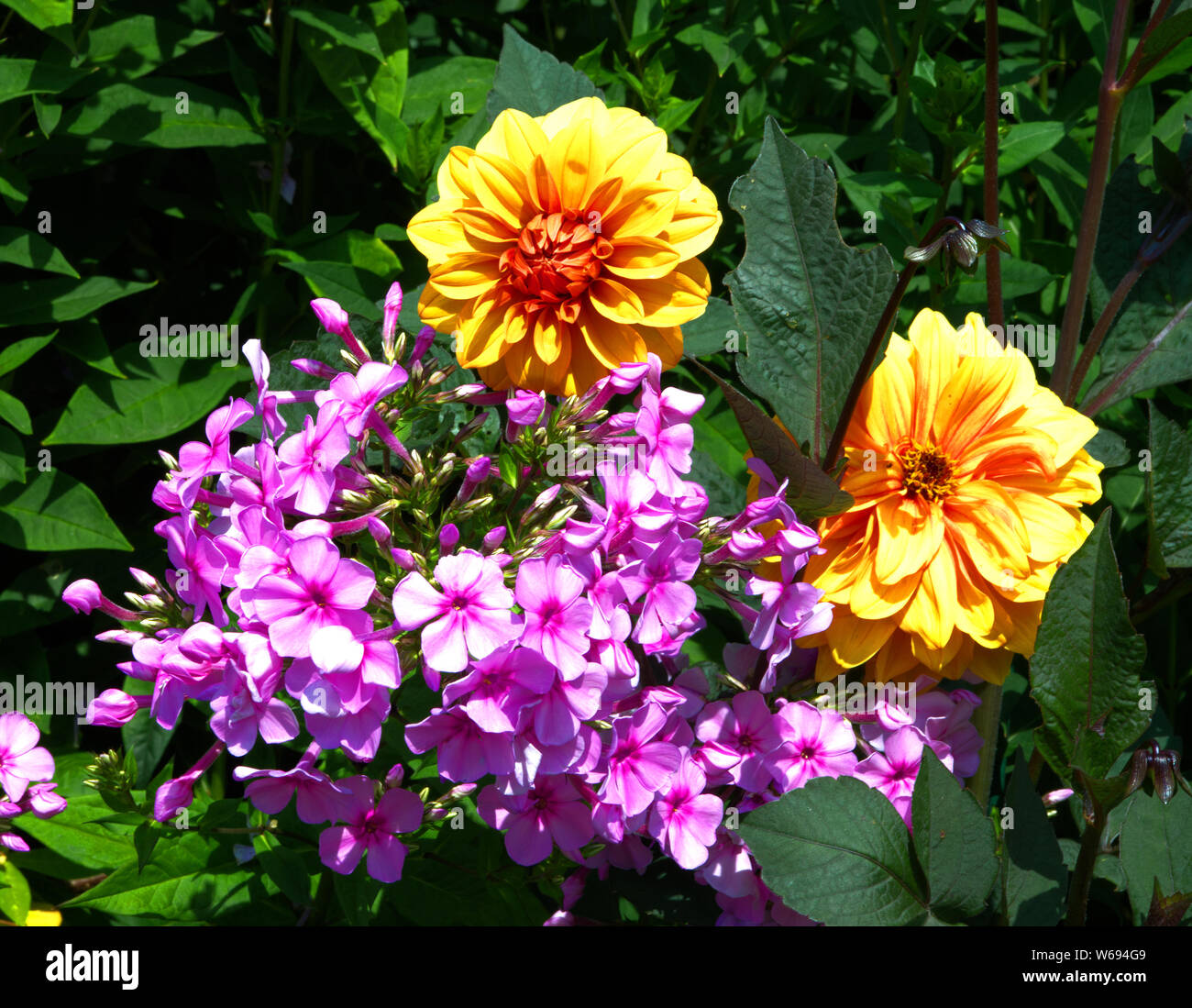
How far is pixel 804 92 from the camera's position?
151cm

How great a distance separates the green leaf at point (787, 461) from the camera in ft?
2.78

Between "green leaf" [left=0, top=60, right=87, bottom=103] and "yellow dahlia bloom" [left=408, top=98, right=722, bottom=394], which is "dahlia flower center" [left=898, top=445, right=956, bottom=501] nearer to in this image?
"yellow dahlia bloom" [left=408, top=98, right=722, bottom=394]

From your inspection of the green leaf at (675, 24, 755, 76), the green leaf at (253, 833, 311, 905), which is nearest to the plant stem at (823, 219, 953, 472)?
the green leaf at (675, 24, 755, 76)

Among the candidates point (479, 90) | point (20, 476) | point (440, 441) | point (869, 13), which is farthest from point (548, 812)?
point (869, 13)

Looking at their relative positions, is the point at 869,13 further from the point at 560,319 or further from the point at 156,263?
the point at 156,263

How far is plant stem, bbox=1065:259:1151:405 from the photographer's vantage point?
42.1 inches

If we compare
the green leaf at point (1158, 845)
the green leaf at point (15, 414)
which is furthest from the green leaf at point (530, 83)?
the green leaf at point (1158, 845)

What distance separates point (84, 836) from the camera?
46.6 inches

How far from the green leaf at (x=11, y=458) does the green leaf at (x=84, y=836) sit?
0.34 metres

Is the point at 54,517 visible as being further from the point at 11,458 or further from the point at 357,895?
the point at 357,895

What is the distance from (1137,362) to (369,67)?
35.2 inches

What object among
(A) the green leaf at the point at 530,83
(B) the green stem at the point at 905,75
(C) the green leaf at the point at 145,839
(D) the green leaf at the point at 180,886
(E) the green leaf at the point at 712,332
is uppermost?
(B) the green stem at the point at 905,75

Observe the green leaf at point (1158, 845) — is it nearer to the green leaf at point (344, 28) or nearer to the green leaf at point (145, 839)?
the green leaf at point (145, 839)

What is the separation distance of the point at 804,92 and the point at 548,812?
1.04m
